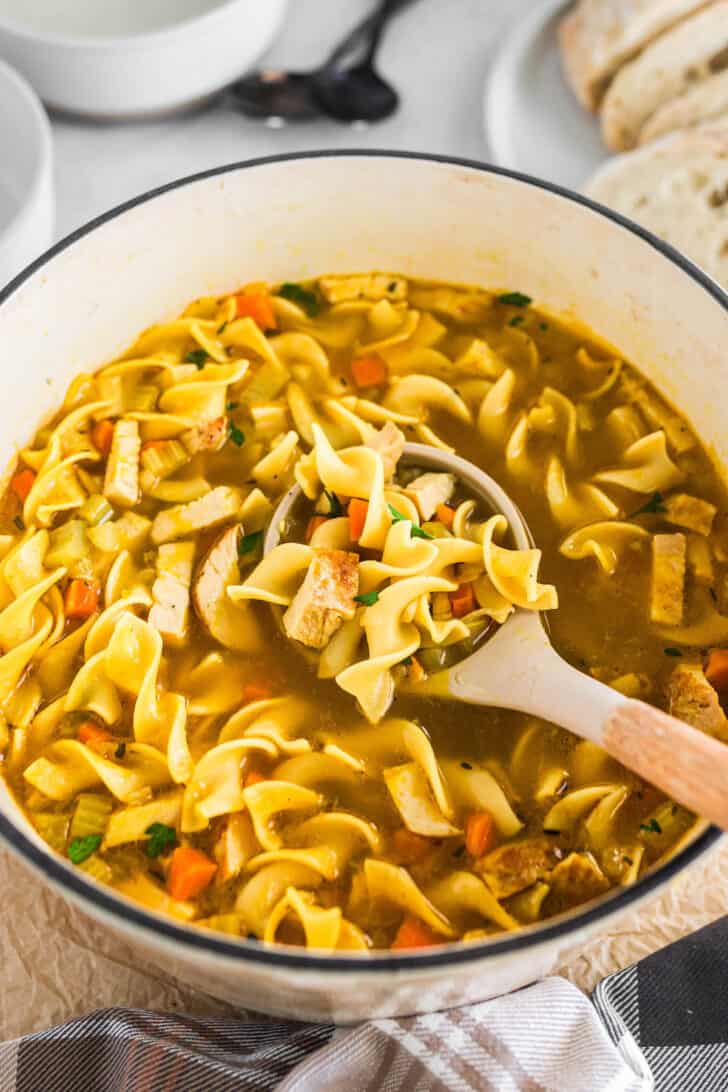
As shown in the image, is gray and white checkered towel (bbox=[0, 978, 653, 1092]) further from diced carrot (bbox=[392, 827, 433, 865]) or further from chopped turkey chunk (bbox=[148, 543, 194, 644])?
chopped turkey chunk (bbox=[148, 543, 194, 644])

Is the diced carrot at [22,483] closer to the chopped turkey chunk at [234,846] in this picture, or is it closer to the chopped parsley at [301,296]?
the chopped parsley at [301,296]

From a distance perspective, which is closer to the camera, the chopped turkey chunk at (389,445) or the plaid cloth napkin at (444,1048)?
the plaid cloth napkin at (444,1048)

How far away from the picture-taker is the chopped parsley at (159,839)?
3.39 metres

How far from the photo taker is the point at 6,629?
3773 millimetres

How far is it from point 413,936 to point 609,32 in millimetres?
4030

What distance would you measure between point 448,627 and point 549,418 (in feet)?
3.14

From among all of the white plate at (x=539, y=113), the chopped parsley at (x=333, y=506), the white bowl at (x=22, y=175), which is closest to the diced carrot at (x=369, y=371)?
the chopped parsley at (x=333, y=506)

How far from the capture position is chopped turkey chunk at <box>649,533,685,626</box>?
3787 mm

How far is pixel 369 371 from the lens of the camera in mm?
4441

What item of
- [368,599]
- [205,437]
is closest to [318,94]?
[205,437]

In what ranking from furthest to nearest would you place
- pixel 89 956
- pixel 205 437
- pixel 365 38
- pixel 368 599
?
pixel 365 38 → pixel 205 437 → pixel 368 599 → pixel 89 956

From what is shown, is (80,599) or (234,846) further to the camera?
(80,599)

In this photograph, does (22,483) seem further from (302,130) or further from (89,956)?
(302,130)

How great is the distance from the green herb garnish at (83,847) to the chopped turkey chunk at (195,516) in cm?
96
